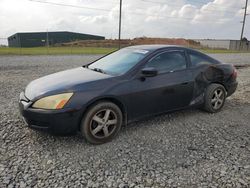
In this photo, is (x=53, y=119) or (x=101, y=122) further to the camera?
(x=101, y=122)

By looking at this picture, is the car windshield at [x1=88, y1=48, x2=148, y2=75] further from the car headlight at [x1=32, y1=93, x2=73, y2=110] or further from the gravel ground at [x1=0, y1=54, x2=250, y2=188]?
the gravel ground at [x1=0, y1=54, x2=250, y2=188]

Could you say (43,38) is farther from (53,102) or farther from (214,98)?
(53,102)

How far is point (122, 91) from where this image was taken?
339cm

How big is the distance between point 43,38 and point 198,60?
58.9 m

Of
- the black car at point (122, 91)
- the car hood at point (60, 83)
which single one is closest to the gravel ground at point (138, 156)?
the black car at point (122, 91)

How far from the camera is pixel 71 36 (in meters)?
62.8

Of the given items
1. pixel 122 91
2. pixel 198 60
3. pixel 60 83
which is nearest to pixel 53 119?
pixel 60 83

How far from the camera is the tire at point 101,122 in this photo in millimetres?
3176

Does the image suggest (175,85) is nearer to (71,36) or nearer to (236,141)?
(236,141)

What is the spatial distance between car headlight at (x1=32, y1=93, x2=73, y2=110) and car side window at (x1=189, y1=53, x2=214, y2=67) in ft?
8.47

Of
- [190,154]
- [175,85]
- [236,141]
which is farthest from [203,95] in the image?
[190,154]

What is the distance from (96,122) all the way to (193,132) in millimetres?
1730

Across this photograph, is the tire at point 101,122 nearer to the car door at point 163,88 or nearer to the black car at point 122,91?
the black car at point 122,91

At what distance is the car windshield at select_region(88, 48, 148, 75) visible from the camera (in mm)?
Result: 3719
